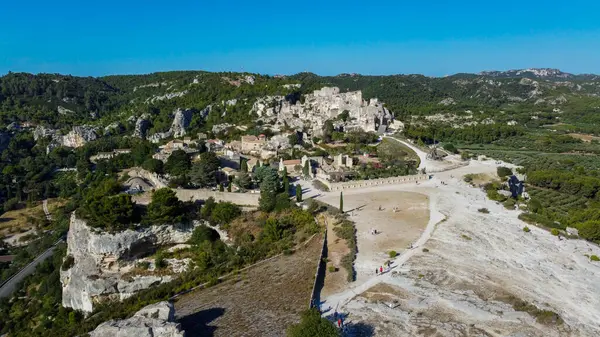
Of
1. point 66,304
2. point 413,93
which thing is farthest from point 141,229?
point 413,93

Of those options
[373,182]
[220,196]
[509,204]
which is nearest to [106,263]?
[220,196]

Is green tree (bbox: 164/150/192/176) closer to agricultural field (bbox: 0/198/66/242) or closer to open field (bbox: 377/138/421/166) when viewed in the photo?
agricultural field (bbox: 0/198/66/242)

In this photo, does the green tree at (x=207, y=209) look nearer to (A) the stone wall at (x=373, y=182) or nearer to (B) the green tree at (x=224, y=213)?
(B) the green tree at (x=224, y=213)

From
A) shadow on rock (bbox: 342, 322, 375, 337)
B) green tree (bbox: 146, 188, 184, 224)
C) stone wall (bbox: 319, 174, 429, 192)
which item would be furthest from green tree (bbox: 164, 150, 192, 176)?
shadow on rock (bbox: 342, 322, 375, 337)

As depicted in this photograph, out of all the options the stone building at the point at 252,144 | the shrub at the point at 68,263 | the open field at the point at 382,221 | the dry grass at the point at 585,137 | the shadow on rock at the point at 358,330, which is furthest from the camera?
the dry grass at the point at 585,137

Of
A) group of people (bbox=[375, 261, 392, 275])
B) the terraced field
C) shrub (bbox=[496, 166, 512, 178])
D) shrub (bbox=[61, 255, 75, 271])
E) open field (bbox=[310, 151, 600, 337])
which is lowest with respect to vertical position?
shrub (bbox=[61, 255, 75, 271])

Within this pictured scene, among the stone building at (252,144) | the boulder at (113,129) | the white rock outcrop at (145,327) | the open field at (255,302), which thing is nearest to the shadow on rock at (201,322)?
the open field at (255,302)

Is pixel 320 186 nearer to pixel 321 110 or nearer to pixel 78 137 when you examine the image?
pixel 321 110

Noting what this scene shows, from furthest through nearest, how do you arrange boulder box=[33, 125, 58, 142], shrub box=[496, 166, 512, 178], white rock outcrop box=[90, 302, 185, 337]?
boulder box=[33, 125, 58, 142] → shrub box=[496, 166, 512, 178] → white rock outcrop box=[90, 302, 185, 337]
